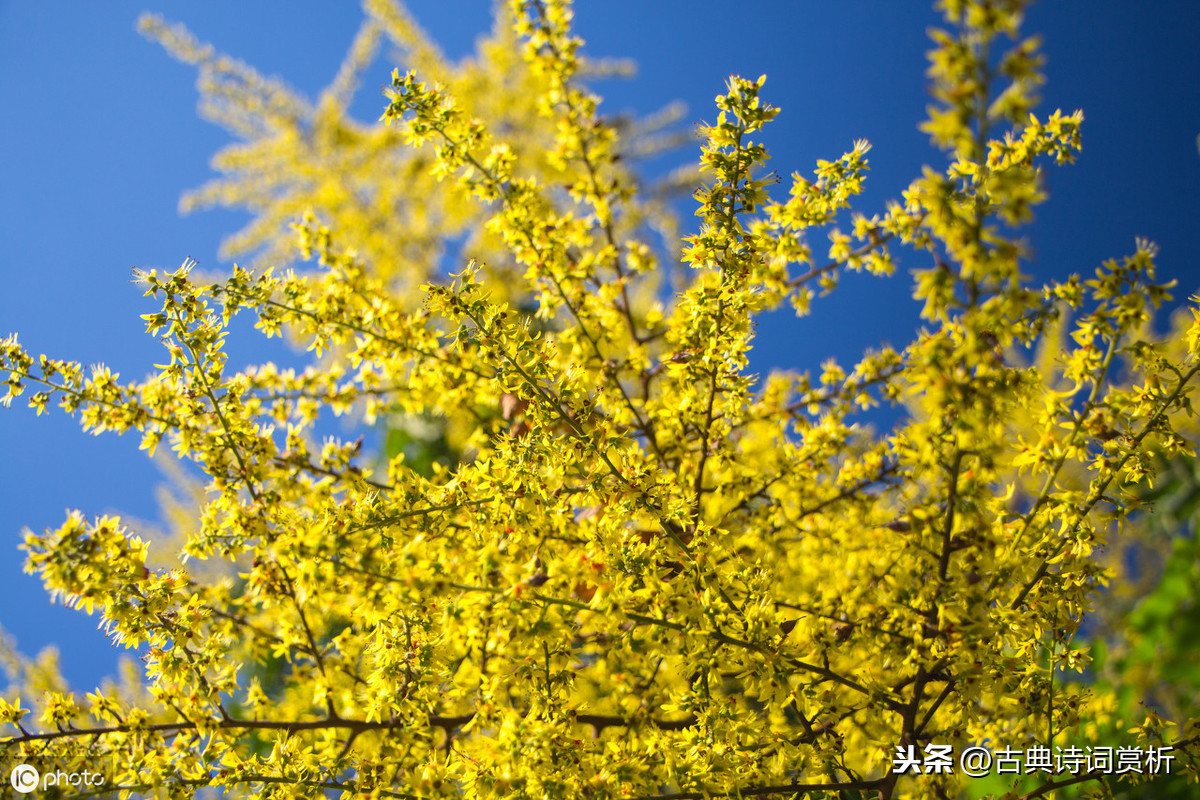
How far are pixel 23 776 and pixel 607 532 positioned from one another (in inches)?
49.5

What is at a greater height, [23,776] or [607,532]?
[607,532]

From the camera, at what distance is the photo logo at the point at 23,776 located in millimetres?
1443

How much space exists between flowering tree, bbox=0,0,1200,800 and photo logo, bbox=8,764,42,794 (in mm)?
32

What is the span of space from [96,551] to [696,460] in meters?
1.32

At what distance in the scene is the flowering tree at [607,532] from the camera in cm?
133

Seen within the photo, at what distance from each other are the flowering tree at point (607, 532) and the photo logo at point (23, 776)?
0.11 feet

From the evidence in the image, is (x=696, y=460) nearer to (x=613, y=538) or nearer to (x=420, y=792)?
(x=613, y=538)

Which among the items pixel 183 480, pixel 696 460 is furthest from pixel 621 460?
pixel 183 480

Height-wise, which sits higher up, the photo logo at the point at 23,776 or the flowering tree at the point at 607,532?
the flowering tree at the point at 607,532

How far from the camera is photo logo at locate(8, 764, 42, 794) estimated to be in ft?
4.74

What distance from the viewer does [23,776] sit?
1467 mm

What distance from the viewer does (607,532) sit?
4.86ft

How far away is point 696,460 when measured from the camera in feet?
6.24

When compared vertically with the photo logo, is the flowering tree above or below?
above
